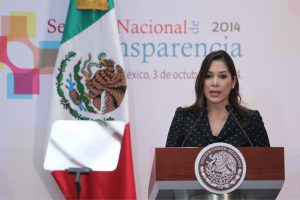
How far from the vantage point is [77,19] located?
175 inches

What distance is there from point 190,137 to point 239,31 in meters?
1.49

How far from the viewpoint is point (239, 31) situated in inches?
180

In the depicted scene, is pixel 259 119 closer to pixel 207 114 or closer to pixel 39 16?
pixel 207 114

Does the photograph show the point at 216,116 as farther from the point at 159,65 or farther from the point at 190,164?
the point at 159,65

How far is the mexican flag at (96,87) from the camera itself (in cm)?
435

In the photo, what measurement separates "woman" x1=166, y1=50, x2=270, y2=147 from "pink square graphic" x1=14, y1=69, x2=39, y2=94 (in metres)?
1.42

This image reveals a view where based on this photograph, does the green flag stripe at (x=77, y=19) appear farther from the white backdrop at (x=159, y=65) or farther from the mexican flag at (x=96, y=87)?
the white backdrop at (x=159, y=65)

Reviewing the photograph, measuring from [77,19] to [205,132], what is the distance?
1.58 metres

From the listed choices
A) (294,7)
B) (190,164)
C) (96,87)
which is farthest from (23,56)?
(190,164)

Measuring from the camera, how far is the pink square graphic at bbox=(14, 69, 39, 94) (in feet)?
14.8

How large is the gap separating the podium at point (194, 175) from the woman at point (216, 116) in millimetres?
613

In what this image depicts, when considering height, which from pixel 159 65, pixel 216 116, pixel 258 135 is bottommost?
pixel 258 135

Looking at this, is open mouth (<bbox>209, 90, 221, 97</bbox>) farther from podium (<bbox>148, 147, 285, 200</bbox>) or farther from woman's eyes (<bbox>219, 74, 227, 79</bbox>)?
podium (<bbox>148, 147, 285, 200</bbox>)

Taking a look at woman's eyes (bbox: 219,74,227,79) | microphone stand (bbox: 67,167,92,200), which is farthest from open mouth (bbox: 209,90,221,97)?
microphone stand (bbox: 67,167,92,200)
